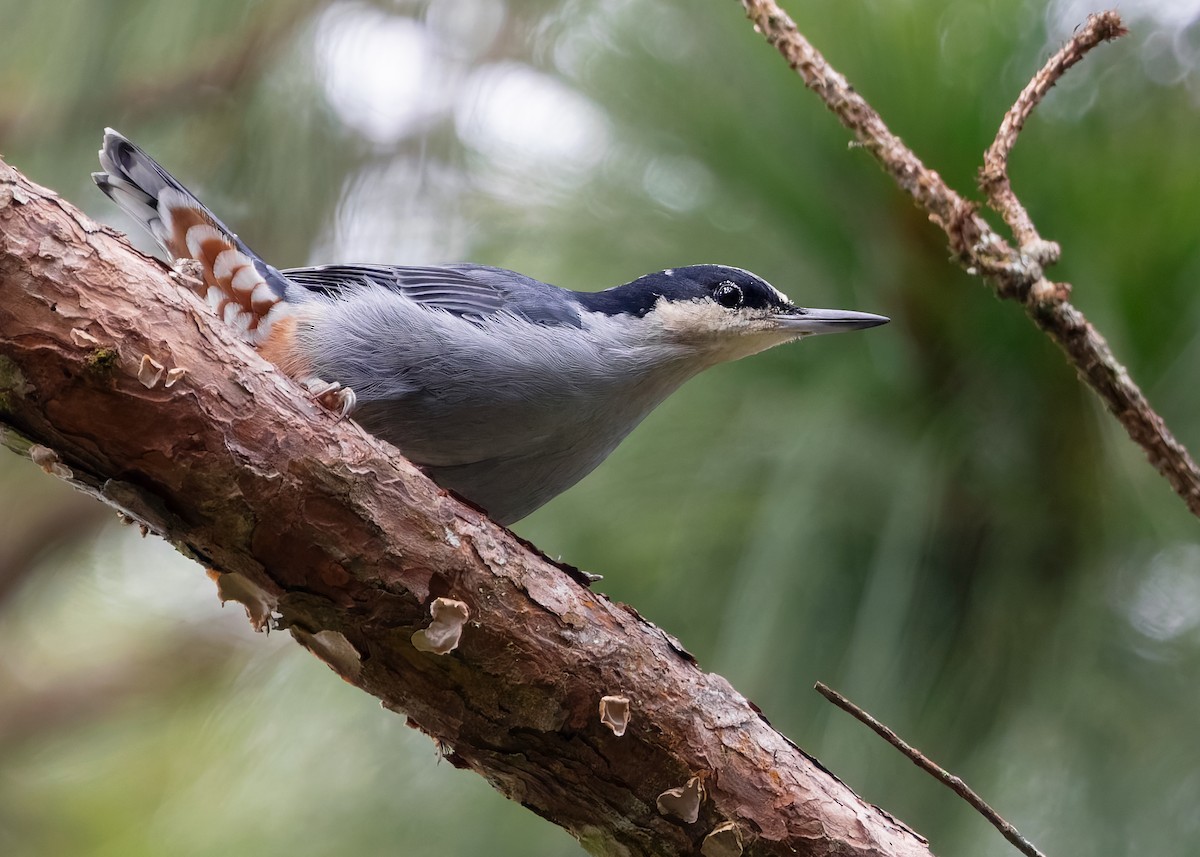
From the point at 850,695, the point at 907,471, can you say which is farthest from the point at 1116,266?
the point at 850,695

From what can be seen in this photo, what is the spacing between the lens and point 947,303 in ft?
4.66

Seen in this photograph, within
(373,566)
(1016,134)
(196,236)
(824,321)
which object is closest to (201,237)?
(196,236)

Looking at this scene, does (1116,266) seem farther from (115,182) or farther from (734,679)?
(115,182)

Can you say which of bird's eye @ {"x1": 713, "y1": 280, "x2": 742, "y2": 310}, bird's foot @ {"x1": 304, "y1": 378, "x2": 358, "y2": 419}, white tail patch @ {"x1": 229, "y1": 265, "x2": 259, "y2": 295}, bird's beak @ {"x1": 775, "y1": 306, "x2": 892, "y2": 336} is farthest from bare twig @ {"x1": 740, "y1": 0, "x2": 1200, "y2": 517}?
white tail patch @ {"x1": 229, "y1": 265, "x2": 259, "y2": 295}

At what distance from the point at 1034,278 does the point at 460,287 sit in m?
0.74

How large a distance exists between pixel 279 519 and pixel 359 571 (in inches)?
3.1

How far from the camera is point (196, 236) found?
4.43ft

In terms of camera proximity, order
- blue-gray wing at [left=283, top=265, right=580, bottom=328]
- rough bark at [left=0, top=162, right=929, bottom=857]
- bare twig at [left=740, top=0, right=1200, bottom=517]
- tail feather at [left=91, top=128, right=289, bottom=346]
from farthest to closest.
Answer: blue-gray wing at [left=283, top=265, right=580, bottom=328], tail feather at [left=91, top=128, right=289, bottom=346], bare twig at [left=740, top=0, right=1200, bottom=517], rough bark at [left=0, top=162, right=929, bottom=857]

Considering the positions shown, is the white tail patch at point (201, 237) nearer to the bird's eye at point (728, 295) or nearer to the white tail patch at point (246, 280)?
the white tail patch at point (246, 280)

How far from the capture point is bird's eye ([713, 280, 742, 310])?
4.95ft

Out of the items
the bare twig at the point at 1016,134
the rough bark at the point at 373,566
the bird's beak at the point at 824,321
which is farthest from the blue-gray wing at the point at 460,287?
the bare twig at the point at 1016,134

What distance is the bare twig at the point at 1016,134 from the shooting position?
101 cm

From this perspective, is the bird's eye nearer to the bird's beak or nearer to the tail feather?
the bird's beak

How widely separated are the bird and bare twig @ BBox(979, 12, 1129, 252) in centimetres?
36
